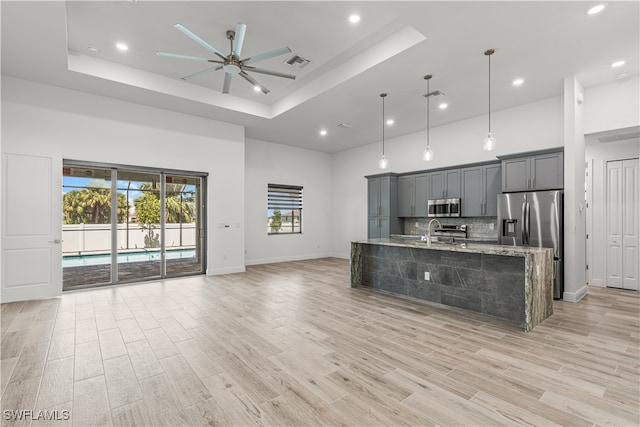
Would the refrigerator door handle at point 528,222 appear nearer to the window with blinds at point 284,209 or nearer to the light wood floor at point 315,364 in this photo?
the light wood floor at point 315,364

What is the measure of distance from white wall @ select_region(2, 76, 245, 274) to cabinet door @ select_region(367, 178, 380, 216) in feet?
11.1

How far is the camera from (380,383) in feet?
7.47

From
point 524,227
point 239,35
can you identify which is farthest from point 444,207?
point 239,35

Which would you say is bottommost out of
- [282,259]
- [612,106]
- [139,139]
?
[282,259]

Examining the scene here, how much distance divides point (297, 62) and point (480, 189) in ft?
14.3

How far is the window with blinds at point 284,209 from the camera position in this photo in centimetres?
853

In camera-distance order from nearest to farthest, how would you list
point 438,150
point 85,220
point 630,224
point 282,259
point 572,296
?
point 572,296 → point 630,224 → point 85,220 → point 438,150 → point 282,259

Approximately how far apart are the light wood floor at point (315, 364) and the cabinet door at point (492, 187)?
2.11 metres

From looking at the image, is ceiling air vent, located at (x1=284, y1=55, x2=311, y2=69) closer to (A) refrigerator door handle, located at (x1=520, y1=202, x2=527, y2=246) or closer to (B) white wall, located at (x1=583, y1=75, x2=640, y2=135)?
(A) refrigerator door handle, located at (x1=520, y1=202, x2=527, y2=246)

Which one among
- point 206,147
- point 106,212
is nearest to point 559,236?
point 206,147

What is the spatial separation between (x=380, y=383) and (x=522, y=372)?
1203 mm

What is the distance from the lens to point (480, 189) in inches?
241
